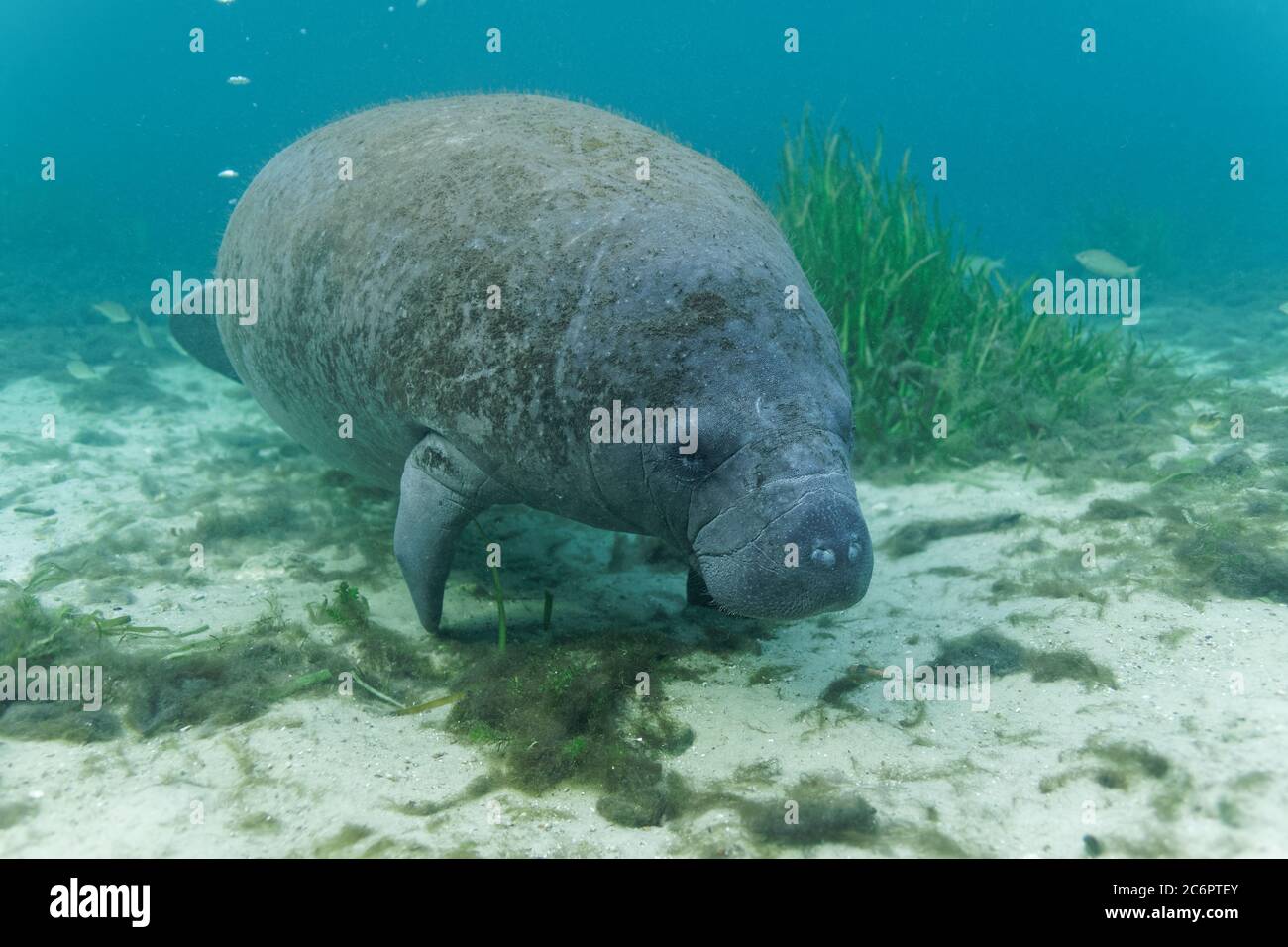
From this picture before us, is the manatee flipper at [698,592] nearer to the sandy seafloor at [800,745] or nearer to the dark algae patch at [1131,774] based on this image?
the sandy seafloor at [800,745]

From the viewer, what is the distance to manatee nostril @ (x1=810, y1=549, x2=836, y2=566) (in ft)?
8.65

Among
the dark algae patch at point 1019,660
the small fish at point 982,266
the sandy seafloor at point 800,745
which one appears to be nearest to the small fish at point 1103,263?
the small fish at point 982,266

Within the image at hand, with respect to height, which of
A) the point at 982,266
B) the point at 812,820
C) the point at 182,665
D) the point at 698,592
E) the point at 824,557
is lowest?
the point at 812,820

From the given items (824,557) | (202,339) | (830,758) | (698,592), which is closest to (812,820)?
(830,758)

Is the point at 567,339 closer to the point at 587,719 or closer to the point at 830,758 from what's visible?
the point at 587,719

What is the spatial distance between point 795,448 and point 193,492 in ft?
19.3

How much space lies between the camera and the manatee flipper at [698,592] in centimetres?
405

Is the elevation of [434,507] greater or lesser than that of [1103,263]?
lesser

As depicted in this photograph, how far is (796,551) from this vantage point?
266 centimetres

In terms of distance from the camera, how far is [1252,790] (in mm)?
2271

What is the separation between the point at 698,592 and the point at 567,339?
5.48ft

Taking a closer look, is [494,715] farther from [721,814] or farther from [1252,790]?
[1252,790]
